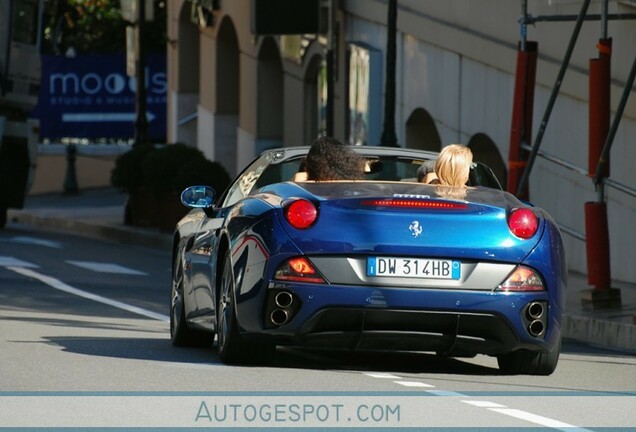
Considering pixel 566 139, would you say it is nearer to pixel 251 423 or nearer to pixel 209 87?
pixel 251 423

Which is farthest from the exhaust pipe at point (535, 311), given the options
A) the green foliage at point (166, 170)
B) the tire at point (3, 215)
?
the tire at point (3, 215)

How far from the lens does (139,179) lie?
112 feet

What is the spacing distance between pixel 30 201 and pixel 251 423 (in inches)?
1661

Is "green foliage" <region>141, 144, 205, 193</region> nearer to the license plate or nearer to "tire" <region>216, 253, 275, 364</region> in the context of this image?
"tire" <region>216, 253, 275, 364</region>

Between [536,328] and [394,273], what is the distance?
0.86 metres

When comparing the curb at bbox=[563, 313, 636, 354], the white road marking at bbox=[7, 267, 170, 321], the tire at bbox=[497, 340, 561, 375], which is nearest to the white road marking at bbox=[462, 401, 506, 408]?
the tire at bbox=[497, 340, 561, 375]

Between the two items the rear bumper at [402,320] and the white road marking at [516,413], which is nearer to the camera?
the white road marking at [516,413]

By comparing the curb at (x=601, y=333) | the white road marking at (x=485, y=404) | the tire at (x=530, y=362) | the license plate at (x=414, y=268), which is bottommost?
the curb at (x=601, y=333)

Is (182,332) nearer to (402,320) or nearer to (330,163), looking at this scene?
(330,163)

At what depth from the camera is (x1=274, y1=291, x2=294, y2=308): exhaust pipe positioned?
10.0 meters

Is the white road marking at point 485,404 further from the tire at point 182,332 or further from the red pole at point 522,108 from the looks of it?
the red pole at point 522,108

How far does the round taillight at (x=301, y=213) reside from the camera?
10.0 metres

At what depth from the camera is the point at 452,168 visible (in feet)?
36.1

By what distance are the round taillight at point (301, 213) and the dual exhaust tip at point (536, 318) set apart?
1225 millimetres
